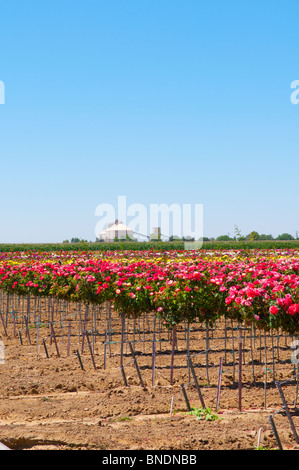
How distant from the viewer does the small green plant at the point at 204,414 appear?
347 inches

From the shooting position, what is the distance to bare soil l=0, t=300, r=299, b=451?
25.4 ft

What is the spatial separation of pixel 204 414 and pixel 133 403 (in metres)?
1.59

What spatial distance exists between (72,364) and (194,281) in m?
4.07

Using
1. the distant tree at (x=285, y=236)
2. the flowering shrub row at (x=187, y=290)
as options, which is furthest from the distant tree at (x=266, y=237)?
the flowering shrub row at (x=187, y=290)

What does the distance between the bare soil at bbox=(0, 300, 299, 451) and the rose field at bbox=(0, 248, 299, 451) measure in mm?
24

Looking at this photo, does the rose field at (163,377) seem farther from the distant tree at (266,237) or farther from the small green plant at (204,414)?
the distant tree at (266,237)

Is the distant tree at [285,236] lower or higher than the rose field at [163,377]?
higher

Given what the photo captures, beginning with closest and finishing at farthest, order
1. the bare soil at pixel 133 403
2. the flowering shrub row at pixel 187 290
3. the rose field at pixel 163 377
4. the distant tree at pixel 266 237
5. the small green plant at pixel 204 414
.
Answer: the bare soil at pixel 133 403 < the rose field at pixel 163 377 < the small green plant at pixel 204 414 < the flowering shrub row at pixel 187 290 < the distant tree at pixel 266 237

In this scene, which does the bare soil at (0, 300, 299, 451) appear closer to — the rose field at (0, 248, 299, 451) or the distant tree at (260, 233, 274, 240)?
the rose field at (0, 248, 299, 451)

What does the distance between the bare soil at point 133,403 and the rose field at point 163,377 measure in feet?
0.08

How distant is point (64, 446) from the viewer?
7.70 metres

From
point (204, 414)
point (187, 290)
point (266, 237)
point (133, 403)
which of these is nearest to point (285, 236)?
point (266, 237)
